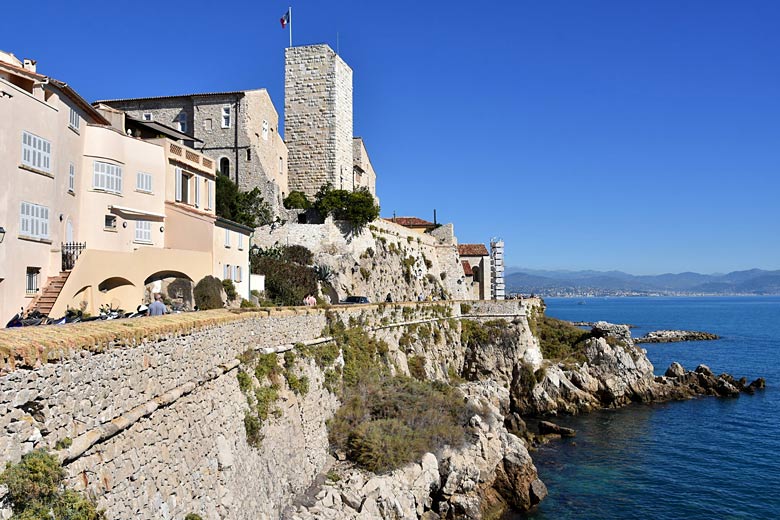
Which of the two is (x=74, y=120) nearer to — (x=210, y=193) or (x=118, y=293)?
(x=118, y=293)

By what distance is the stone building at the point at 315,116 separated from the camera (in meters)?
44.8

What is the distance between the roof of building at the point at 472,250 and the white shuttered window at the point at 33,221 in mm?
50622

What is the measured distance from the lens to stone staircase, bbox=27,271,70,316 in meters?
16.2

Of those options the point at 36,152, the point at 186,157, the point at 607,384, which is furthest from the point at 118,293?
the point at 607,384

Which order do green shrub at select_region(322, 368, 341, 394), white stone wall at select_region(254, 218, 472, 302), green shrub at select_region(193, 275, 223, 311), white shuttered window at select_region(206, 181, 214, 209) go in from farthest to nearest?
1. white stone wall at select_region(254, 218, 472, 302)
2. white shuttered window at select_region(206, 181, 214, 209)
3. green shrub at select_region(193, 275, 223, 311)
4. green shrub at select_region(322, 368, 341, 394)

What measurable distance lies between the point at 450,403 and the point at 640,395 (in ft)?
82.1

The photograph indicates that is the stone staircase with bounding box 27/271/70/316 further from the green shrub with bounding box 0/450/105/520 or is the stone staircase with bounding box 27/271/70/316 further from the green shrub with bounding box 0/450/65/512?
the green shrub with bounding box 0/450/65/512

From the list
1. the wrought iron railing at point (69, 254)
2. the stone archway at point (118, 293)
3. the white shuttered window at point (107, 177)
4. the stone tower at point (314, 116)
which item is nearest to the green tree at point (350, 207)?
the stone tower at point (314, 116)

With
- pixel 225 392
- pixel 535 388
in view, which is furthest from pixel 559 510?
pixel 535 388

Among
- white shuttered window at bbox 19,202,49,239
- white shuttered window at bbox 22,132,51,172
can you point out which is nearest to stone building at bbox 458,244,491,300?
white shuttered window at bbox 19,202,49,239

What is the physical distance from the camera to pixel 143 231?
22453mm

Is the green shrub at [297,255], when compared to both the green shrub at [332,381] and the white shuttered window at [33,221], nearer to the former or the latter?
the green shrub at [332,381]

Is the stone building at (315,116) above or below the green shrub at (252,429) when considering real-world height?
above

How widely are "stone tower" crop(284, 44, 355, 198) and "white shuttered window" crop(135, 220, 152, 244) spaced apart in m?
23.4
